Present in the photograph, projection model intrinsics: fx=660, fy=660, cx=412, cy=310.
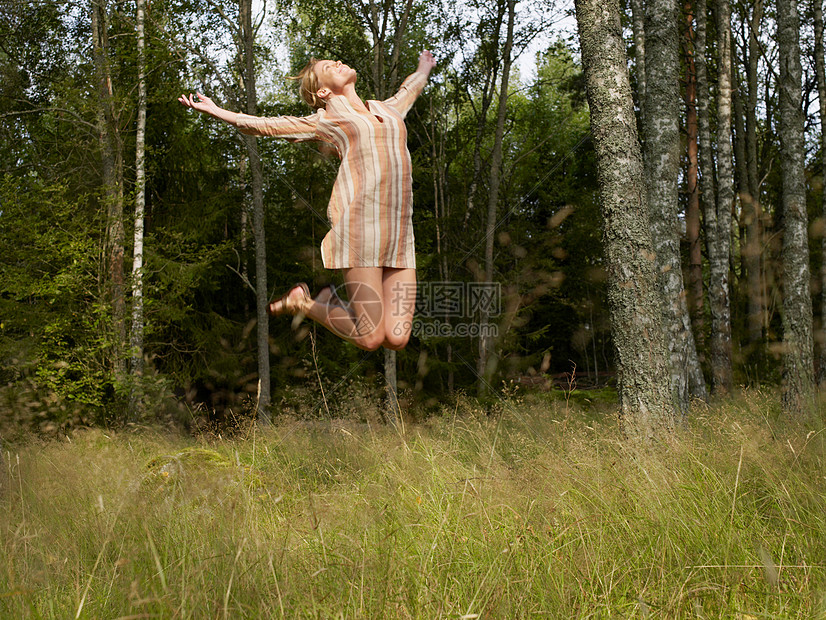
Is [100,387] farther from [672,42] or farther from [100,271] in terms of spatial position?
[672,42]

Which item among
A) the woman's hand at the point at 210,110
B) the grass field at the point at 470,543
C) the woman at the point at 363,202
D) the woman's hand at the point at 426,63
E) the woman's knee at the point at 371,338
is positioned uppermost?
the woman's hand at the point at 426,63

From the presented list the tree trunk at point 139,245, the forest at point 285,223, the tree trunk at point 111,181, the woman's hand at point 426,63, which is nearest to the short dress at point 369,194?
the woman's hand at point 426,63

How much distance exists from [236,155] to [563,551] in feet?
43.6

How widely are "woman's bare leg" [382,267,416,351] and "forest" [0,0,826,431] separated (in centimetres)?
373

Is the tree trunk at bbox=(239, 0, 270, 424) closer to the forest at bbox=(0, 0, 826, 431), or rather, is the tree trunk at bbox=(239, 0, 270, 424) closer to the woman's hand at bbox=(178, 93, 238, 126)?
the forest at bbox=(0, 0, 826, 431)

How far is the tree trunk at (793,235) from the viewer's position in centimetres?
682

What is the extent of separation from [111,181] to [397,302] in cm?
918

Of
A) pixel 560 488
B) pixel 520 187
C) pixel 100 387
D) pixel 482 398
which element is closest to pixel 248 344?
pixel 100 387

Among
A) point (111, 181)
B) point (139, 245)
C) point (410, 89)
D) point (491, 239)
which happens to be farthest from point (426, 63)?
point (491, 239)

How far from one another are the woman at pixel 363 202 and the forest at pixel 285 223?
3.80 metres

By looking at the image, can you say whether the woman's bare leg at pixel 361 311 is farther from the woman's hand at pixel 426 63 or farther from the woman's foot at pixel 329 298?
the woman's hand at pixel 426 63

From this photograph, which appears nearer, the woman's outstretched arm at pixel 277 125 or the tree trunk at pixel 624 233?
the woman's outstretched arm at pixel 277 125

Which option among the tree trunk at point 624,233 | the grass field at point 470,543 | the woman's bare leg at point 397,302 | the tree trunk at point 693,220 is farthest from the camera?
the tree trunk at point 693,220

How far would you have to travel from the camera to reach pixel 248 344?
13.1m
